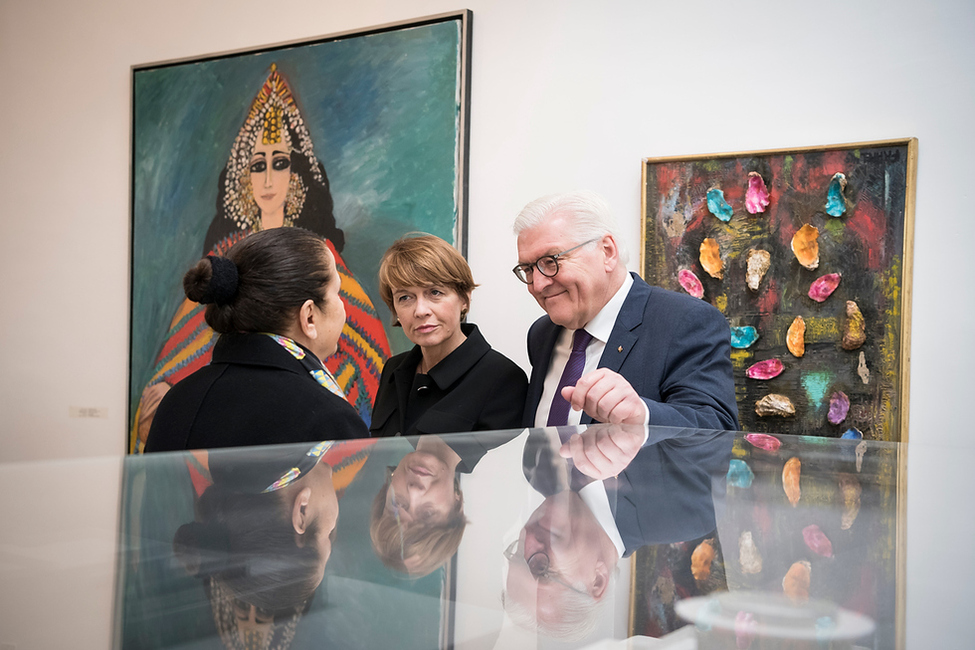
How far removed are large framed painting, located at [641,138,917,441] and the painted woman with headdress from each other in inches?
56.8

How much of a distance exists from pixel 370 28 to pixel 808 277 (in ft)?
7.38

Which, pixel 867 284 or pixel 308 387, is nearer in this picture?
pixel 308 387

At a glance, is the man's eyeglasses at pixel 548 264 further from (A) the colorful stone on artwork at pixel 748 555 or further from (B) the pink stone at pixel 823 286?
(A) the colorful stone on artwork at pixel 748 555

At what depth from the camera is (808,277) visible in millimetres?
2697

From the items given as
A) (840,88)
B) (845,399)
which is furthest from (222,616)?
(840,88)

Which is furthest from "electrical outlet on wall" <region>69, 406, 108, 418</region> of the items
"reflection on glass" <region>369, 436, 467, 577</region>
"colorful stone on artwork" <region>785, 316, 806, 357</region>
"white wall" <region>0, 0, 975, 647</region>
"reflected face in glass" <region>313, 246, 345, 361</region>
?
"reflection on glass" <region>369, 436, 467, 577</region>

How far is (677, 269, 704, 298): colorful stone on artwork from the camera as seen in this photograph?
9.33 ft

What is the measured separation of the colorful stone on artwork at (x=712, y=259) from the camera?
2.82m

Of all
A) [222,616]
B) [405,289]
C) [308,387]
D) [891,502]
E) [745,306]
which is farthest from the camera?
[745,306]

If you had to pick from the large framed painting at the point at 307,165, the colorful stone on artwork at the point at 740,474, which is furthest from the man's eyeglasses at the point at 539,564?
the large framed painting at the point at 307,165

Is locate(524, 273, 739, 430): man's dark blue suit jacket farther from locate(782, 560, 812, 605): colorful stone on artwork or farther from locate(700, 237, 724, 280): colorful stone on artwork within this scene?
locate(782, 560, 812, 605): colorful stone on artwork

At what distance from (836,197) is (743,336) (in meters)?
0.56

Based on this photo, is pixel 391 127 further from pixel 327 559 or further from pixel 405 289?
pixel 327 559

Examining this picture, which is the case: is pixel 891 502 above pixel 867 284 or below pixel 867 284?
below
